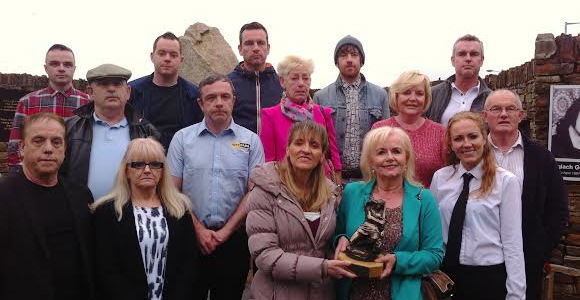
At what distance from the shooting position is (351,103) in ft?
14.2

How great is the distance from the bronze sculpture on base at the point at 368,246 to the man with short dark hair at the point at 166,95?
198cm

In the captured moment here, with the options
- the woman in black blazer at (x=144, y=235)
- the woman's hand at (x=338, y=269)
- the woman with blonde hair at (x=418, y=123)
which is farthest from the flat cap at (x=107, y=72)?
the woman's hand at (x=338, y=269)

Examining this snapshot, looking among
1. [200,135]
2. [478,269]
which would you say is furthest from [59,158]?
[478,269]

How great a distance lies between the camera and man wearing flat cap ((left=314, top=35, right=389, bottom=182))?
4.24m

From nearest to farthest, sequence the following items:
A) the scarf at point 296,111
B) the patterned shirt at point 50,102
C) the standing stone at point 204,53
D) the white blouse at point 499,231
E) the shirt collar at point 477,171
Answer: the white blouse at point 499,231 < the shirt collar at point 477,171 < the scarf at point 296,111 < the patterned shirt at point 50,102 < the standing stone at point 204,53

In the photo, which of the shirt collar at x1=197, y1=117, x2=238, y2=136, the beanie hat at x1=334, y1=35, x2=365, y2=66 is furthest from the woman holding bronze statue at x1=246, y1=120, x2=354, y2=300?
the beanie hat at x1=334, y1=35, x2=365, y2=66

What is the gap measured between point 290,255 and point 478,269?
1.16m

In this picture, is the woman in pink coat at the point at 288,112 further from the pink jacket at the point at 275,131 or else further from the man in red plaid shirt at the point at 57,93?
the man in red plaid shirt at the point at 57,93

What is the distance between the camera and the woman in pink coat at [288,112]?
3912 millimetres

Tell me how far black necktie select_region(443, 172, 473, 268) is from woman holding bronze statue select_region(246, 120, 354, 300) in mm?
747

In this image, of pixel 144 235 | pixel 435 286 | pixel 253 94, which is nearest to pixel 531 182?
pixel 435 286

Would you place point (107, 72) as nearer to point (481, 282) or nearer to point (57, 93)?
point (57, 93)

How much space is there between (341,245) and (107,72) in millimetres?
2003

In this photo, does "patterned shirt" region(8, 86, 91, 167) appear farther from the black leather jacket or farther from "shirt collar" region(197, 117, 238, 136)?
"shirt collar" region(197, 117, 238, 136)
